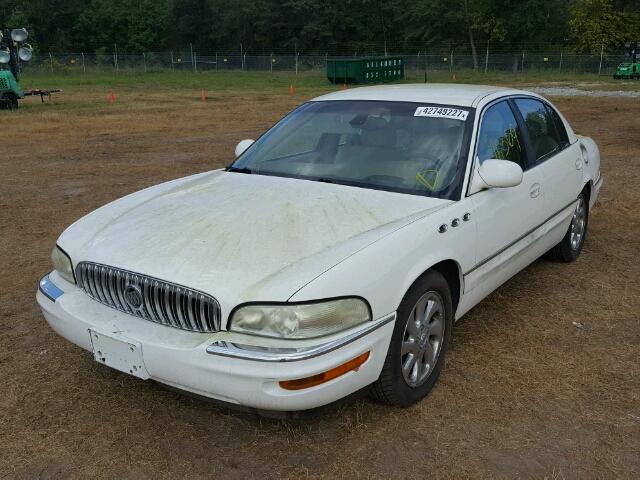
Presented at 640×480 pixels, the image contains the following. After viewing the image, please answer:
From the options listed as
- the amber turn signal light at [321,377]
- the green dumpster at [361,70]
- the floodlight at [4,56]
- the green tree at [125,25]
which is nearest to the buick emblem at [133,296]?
the amber turn signal light at [321,377]

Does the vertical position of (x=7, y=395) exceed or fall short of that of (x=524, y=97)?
it falls short

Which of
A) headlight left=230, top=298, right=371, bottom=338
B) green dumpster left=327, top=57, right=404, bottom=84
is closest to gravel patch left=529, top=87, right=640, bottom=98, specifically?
green dumpster left=327, top=57, right=404, bottom=84

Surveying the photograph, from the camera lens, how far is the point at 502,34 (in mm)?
54625

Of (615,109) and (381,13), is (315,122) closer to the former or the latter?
(615,109)

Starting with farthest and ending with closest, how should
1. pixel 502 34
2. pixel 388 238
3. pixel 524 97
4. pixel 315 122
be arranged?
pixel 502 34, pixel 524 97, pixel 315 122, pixel 388 238

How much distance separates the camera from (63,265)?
3277 millimetres

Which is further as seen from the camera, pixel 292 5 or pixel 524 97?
pixel 292 5

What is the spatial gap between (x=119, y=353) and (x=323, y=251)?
1010mm

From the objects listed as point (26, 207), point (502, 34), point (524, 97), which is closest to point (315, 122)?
point (524, 97)

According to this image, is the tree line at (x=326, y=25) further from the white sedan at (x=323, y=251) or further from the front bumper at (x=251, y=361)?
the front bumper at (x=251, y=361)

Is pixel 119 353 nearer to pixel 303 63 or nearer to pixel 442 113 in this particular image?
pixel 442 113

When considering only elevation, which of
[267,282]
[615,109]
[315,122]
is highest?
[315,122]

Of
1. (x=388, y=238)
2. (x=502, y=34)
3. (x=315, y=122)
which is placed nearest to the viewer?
(x=388, y=238)

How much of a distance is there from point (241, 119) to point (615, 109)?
10.6 m
